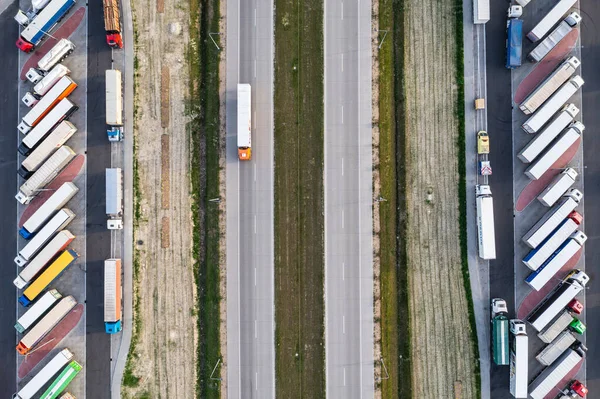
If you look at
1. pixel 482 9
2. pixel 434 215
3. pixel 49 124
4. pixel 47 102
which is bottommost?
pixel 434 215

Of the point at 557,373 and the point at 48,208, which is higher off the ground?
the point at 48,208

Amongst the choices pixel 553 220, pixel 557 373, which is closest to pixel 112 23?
pixel 553 220

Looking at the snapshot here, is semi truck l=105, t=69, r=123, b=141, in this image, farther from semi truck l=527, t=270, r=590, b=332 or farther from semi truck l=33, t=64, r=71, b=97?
semi truck l=527, t=270, r=590, b=332

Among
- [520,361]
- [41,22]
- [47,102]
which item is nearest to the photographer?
[520,361]

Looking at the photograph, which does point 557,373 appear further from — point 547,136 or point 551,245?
point 547,136

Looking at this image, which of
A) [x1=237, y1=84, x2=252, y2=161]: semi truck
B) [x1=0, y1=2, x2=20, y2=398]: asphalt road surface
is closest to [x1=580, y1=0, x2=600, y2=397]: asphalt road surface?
[x1=237, y1=84, x2=252, y2=161]: semi truck

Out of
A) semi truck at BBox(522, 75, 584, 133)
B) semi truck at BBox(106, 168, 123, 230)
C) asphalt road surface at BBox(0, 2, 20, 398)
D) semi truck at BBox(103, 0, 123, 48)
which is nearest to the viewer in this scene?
semi truck at BBox(103, 0, 123, 48)

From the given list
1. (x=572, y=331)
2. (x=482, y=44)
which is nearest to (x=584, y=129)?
(x=482, y=44)
